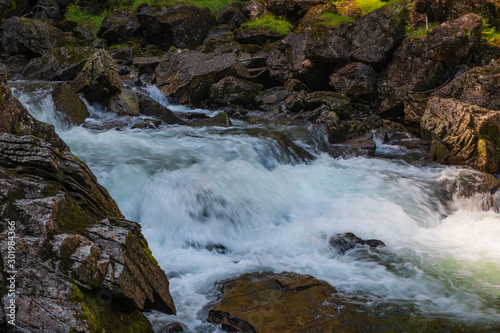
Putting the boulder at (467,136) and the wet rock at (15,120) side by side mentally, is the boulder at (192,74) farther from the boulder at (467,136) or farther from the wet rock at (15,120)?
the wet rock at (15,120)

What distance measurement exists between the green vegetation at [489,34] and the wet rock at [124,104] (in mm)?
13207

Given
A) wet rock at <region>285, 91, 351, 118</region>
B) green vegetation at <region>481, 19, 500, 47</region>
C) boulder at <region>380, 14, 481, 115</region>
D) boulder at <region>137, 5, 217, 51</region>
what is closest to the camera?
wet rock at <region>285, 91, 351, 118</region>

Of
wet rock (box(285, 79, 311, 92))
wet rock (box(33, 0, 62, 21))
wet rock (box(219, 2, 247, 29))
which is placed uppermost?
wet rock (box(33, 0, 62, 21))

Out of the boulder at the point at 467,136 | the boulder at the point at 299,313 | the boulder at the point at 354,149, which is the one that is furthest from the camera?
the boulder at the point at 354,149

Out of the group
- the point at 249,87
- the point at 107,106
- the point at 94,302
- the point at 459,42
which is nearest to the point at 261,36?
the point at 249,87

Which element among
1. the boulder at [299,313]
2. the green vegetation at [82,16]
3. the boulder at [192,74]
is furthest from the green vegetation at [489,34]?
the green vegetation at [82,16]

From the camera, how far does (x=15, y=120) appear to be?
18.2 ft

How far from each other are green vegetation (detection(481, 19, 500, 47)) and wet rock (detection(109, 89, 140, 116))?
43.3 ft

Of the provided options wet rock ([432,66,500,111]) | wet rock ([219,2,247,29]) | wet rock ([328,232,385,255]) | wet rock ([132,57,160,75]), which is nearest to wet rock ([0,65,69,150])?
wet rock ([328,232,385,255])

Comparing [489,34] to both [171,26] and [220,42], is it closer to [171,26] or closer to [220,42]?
[220,42]

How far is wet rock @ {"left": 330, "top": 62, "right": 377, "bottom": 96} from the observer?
1507cm

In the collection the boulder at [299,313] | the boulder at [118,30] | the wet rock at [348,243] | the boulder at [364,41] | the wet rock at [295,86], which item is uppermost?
the boulder at [118,30]

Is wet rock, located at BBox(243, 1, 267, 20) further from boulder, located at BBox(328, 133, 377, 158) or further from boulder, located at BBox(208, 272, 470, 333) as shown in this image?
boulder, located at BBox(208, 272, 470, 333)

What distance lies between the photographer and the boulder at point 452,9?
15789 millimetres
